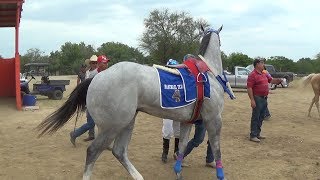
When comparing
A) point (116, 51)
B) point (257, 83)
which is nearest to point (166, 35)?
point (116, 51)

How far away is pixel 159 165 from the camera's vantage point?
6.32m

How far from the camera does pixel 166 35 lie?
48062 mm

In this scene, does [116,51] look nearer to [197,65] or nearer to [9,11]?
[9,11]

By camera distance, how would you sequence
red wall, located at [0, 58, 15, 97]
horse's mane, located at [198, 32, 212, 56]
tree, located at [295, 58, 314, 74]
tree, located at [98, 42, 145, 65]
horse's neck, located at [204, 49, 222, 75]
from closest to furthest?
horse's neck, located at [204, 49, 222, 75]
horse's mane, located at [198, 32, 212, 56]
red wall, located at [0, 58, 15, 97]
tree, located at [295, 58, 314, 74]
tree, located at [98, 42, 145, 65]

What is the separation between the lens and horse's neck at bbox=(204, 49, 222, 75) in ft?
17.9

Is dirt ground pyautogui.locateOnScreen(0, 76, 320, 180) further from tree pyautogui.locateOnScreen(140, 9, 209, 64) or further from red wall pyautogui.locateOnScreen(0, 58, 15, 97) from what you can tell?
tree pyautogui.locateOnScreen(140, 9, 209, 64)

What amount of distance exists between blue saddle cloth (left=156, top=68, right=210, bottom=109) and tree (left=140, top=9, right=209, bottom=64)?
40463 millimetres

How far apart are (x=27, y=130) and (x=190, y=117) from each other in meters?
5.69

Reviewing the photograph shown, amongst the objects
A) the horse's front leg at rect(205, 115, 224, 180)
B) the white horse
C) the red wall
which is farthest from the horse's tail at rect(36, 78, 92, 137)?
the red wall

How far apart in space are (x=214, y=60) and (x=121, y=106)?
1630mm

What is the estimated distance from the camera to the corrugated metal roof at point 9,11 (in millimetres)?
12312

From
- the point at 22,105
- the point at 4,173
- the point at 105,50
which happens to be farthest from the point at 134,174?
the point at 105,50

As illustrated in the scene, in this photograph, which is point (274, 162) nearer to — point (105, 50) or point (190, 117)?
point (190, 117)

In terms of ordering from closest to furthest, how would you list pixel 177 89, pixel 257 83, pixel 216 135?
1. pixel 177 89
2. pixel 216 135
3. pixel 257 83
